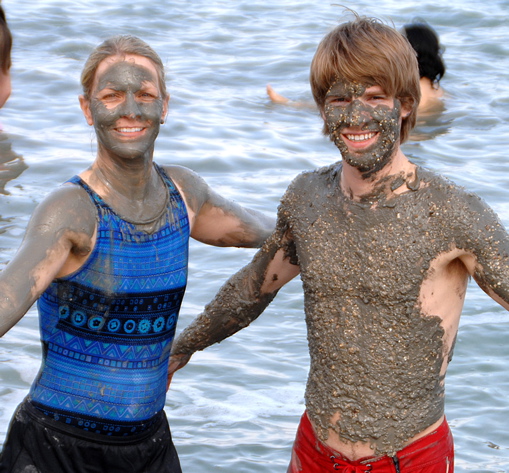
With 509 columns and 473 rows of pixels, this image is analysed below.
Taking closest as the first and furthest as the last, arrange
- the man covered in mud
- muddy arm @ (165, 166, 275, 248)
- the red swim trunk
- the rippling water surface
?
the man covered in mud < the red swim trunk < muddy arm @ (165, 166, 275, 248) < the rippling water surface

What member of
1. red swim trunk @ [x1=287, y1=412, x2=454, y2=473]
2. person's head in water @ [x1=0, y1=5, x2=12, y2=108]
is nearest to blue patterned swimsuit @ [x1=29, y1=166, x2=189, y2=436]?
person's head in water @ [x1=0, y1=5, x2=12, y2=108]

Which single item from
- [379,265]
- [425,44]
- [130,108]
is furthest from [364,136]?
[425,44]

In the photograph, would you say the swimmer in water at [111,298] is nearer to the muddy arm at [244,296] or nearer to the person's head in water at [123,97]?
the person's head in water at [123,97]

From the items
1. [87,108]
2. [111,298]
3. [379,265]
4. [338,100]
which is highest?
[338,100]

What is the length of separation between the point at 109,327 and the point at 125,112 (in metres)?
0.71

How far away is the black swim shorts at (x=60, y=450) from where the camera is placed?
3230 millimetres

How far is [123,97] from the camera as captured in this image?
3.28 metres

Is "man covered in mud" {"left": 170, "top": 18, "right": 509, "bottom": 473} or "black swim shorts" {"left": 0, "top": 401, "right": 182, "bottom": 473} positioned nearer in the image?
"man covered in mud" {"left": 170, "top": 18, "right": 509, "bottom": 473}

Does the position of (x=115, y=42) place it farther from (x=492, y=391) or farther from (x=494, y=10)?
(x=494, y=10)

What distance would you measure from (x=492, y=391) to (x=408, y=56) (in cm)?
279

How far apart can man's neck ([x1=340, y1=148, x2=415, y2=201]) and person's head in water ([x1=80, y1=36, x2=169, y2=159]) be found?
0.69 m

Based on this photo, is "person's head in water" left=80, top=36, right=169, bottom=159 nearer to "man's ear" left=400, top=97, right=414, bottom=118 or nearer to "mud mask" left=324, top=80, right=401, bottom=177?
"mud mask" left=324, top=80, right=401, bottom=177

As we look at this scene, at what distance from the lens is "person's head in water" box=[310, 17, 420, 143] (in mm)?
3002

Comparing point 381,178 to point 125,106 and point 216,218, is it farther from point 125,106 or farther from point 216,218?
point 125,106
